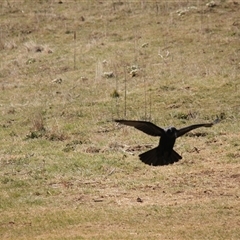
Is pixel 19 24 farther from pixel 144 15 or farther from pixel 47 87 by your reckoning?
pixel 47 87

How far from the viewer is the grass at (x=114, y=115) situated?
11.4 meters

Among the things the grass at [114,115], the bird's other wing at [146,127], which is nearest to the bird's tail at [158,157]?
the bird's other wing at [146,127]

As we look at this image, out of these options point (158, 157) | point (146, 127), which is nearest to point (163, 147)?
point (158, 157)

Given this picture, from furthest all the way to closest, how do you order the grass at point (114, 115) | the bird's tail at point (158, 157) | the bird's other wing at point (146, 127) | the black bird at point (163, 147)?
the grass at point (114, 115) → the bird's tail at point (158, 157) → the black bird at point (163, 147) → the bird's other wing at point (146, 127)

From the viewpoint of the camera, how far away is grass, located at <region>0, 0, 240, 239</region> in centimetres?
1142

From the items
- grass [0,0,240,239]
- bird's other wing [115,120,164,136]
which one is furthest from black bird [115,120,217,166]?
grass [0,0,240,239]

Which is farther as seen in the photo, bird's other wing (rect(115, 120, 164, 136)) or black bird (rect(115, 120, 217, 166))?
black bird (rect(115, 120, 217, 166))

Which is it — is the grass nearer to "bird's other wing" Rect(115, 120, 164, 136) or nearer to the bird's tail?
the bird's tail

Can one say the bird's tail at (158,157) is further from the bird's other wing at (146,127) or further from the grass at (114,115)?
the grass at (114,115)

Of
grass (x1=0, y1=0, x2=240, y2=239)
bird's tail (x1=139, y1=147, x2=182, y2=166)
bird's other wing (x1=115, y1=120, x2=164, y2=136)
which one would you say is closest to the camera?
bird's other wing (x1=115, y1=120, x2=164, y2=136)

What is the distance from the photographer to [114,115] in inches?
717

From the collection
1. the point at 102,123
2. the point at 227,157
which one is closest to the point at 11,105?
the point at 102,123

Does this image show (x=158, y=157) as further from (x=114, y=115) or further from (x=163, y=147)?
(x=114, y=115)

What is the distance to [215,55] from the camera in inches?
915
